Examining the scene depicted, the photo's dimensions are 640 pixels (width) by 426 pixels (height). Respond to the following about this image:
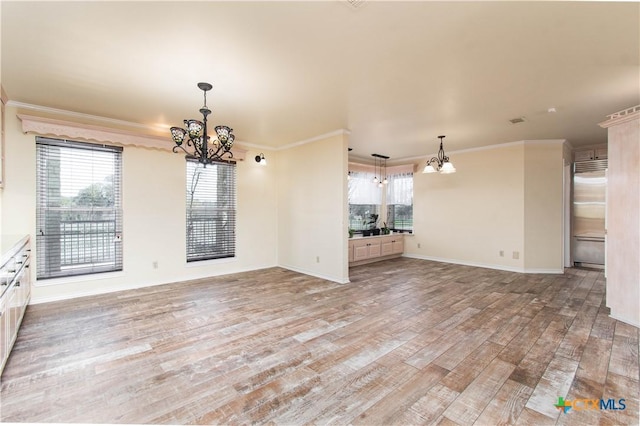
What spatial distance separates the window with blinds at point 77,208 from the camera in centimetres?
407

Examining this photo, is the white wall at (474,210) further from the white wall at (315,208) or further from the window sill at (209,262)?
the window sill at (209,262)

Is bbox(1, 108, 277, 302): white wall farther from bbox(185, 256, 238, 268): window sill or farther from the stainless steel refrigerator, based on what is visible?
the stainless steel refrigerator

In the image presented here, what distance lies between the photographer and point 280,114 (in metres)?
4.28

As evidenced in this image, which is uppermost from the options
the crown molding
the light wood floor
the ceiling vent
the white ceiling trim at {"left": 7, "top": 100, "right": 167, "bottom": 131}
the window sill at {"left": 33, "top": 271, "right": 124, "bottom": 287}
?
the white ceiling trim at {"left": 7, "top": 100, "right": 167, "bottom": 131}

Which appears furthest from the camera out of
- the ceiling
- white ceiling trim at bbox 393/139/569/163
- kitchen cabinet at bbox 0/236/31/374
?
white ceiling trim at bbox 393/139/569/163

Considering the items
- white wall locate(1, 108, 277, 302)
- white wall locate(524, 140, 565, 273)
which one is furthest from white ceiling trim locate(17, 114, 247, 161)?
white wall locate(524, 140, 565, 273)

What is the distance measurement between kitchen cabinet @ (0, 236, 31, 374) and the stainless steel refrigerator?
30.7ft

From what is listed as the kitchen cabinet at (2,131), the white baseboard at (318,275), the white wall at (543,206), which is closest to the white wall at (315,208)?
the white baseboard at (318,275)

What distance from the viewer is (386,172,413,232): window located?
26.3 ft

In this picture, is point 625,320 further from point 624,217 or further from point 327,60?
point 327,60

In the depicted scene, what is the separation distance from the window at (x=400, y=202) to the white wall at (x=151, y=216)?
12.0 ft

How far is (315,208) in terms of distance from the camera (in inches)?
224

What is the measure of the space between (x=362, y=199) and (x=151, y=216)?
4.99 metres

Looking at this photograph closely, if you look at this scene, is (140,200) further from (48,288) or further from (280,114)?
(280,114)
